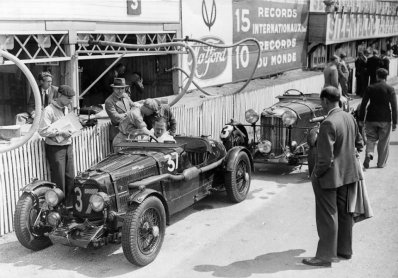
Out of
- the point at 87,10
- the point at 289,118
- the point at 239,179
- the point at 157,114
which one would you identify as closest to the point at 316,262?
the point at 239,179

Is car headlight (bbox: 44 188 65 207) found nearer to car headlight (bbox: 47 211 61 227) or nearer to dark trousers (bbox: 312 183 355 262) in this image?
car headlight (bbox: 47 211 61 227)

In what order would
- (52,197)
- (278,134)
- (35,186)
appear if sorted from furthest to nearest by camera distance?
(278,134)
(35,186)
(52,197)

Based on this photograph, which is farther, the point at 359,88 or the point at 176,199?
the point at 359,88

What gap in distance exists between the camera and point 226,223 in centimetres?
662

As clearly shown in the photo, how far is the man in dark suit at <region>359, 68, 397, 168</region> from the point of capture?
9.09m

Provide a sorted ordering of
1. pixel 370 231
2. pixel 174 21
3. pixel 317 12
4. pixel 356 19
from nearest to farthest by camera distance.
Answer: pixel 370 231 < pixel 174 21 < pixel 317 12 < pixel 356 19

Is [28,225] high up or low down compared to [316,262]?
up

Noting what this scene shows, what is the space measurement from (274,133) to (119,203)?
4.33 metres

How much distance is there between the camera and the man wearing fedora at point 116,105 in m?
7.87

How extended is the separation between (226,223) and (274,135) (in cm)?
298

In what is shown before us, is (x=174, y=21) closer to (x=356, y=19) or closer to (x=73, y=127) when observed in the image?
(x=73, y=127)

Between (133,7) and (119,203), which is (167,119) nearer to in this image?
(119,203)

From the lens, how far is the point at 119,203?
18.1ft

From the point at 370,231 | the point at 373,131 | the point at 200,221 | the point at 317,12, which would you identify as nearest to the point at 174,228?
the point at 200,221
